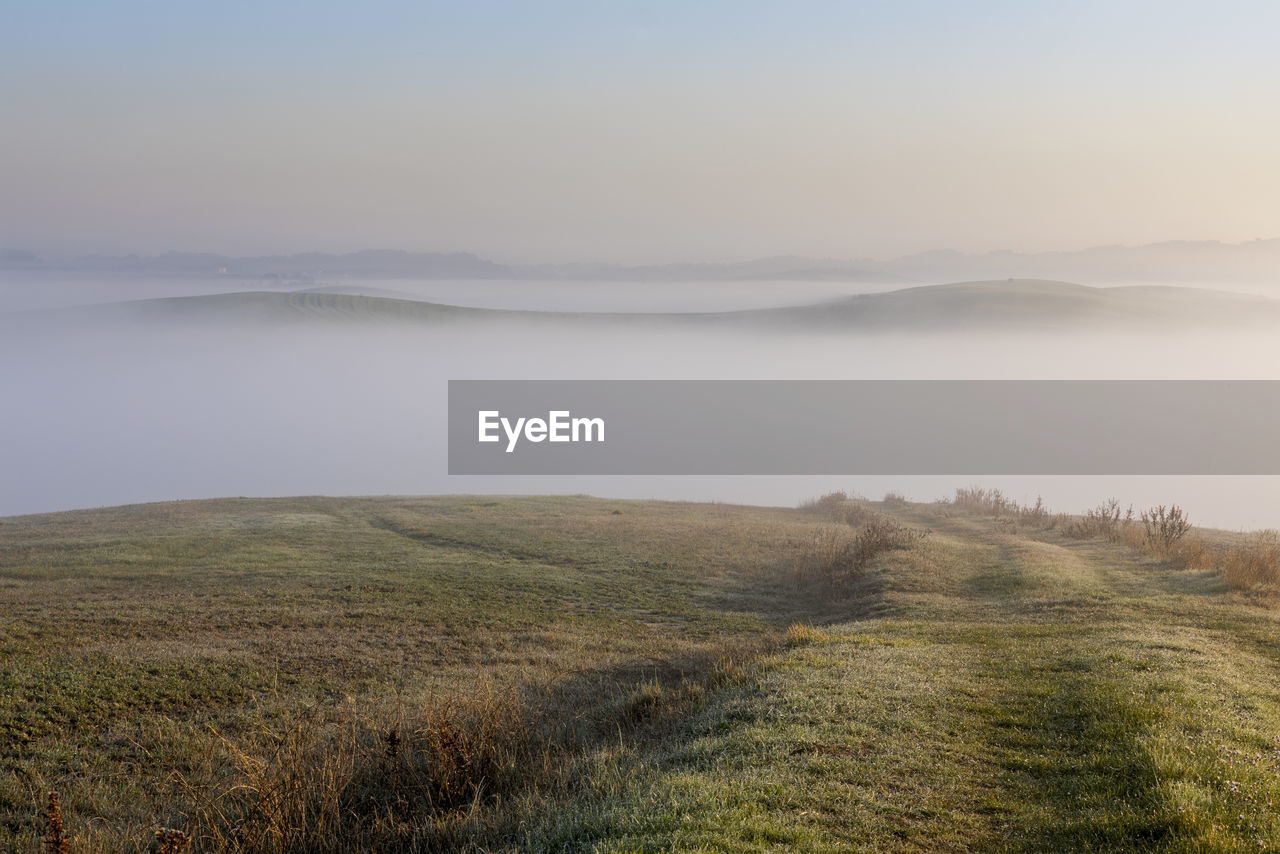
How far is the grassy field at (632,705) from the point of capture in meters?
7.59

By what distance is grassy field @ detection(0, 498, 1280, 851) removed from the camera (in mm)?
7594

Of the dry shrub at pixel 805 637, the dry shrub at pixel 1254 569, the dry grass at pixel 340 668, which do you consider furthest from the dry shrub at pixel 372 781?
the dry shrub at pixel 1254 569

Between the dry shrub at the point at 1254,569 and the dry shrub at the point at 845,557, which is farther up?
the dry shrub at the point at 1254,569

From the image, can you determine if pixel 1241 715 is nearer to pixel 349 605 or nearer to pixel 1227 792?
pixel 1227 792

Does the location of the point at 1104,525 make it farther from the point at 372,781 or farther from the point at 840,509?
the point at 372,781

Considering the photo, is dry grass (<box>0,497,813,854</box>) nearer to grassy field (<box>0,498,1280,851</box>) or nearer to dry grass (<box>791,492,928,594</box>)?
grassy field (<box>0,498,1280,851</box>)

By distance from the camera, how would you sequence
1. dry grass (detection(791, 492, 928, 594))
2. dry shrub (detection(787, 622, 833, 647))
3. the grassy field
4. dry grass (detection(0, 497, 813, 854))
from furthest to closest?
dry grass (detection(791, 492, 928, 594))
dry shrub (detection(787, 622, 833, 647))
dry grass (detection(0, 497, 813, 854))
the grassy field

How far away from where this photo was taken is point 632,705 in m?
12.8

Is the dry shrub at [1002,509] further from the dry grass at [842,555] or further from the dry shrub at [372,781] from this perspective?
the dry shrub at [372,781]

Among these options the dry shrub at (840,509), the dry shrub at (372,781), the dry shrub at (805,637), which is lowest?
the dry shrub at (840,509)

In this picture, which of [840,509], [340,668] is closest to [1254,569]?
[340,668]

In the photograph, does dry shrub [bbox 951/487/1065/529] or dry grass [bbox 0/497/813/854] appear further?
dry shrub [bbox 951/487/1065/529]

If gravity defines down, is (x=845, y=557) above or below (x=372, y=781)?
below

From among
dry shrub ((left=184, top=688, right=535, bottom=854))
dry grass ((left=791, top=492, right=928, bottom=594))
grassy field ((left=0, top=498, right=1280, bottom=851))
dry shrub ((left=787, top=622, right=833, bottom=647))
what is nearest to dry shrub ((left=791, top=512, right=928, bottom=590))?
dry grass ((left=791, top=492, right=928, bottom=594))
